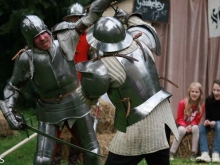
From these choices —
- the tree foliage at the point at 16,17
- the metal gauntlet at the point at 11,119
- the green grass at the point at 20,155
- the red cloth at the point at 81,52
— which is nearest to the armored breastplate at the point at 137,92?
the metal gauntlet at the point at 11,119

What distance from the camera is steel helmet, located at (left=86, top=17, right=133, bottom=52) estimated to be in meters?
3.83

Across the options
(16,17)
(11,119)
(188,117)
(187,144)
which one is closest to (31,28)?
(11,119)

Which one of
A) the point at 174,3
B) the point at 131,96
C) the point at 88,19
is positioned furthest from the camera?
the point at 174,3

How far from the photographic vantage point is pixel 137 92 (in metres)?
3.91

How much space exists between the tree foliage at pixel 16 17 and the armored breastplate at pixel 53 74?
5.46m

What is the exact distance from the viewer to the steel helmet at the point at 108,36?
383cm

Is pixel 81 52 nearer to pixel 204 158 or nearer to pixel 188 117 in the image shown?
pixel 188 117

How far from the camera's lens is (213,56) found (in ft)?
27.7

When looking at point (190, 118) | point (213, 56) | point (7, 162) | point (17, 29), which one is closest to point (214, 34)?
point (213, 56)

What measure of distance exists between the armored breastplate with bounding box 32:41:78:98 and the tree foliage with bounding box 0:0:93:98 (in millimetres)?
5460

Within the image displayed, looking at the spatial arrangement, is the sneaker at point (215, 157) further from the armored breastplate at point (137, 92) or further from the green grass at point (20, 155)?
the armored breastplate at point (137, 92)

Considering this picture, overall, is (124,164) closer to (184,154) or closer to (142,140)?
(142,140)

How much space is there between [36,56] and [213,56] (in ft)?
13.1

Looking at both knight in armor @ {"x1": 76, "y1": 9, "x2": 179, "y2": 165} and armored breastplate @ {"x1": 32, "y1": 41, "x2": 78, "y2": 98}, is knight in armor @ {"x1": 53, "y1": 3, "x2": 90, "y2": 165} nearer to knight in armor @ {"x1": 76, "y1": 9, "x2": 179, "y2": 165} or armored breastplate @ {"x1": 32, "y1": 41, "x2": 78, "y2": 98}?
armored breastplate @ {"x1": 32, "y1": 41, "x2": 78, "y2": 98}
